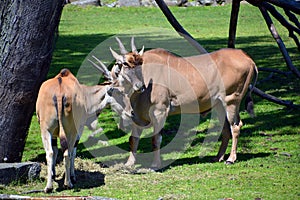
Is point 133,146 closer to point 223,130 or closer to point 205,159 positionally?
point 205,159

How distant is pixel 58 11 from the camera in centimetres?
857

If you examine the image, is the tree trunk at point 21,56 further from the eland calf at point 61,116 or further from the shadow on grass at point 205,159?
the shadow on grass at point 205,159

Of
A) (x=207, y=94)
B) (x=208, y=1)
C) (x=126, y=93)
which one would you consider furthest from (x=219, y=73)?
(x=208, y=1)

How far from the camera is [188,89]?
970 cm

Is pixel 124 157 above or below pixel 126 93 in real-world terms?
below

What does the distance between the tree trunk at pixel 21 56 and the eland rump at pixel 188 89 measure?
4.71 feet

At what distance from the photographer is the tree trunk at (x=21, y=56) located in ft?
27.2

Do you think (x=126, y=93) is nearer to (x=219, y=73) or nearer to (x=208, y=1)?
(x=219, y=73)

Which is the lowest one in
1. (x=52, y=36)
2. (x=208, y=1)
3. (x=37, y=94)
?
(x=208, y=1)

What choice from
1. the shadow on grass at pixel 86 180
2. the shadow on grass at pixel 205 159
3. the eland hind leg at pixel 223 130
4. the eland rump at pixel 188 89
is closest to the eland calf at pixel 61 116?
the shadow on grass at pixel 86 180

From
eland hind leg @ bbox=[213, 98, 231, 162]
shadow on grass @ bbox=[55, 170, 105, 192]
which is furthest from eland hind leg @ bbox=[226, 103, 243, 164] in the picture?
shadow on grass @ bbox=[55, 170, 105, 192]

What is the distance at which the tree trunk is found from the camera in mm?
8289

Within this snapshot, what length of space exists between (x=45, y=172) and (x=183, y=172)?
6.12 feet

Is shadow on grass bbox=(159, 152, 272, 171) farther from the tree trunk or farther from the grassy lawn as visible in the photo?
the tree trunk
